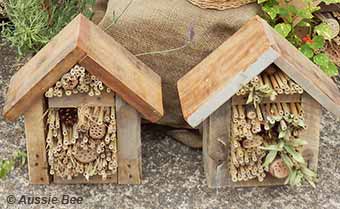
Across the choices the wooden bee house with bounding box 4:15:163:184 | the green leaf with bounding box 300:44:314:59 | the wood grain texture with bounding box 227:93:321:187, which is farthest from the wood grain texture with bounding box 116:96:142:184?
the green leaf with bounding box 300:44:314:59

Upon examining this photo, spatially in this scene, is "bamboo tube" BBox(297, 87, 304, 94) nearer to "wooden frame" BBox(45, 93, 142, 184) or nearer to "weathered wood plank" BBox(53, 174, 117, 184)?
"wooden frame" BBox(45, 93, 142, 184)

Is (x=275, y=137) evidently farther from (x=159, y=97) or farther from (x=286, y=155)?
(x=159, y=97)

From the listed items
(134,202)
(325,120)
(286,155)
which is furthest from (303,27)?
(134,202)

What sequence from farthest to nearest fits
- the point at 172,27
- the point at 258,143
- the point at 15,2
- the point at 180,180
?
the point at 15,2
the point at 172,27
the point at 180,180
the point at 258,143

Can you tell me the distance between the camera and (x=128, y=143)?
2387mm

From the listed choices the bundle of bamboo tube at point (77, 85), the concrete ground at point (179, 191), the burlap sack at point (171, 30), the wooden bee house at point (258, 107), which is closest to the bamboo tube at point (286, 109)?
the wooden bee house at point (258, 107)

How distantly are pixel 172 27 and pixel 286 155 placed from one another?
659 mm

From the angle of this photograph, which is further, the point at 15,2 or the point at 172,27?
the point at 15,2

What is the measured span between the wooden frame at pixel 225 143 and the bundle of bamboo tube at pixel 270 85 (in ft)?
0.24

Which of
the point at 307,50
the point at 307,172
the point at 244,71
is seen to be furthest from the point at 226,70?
the point at 307,50

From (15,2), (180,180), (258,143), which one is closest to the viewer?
(258,143)

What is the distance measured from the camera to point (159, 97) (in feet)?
7.91

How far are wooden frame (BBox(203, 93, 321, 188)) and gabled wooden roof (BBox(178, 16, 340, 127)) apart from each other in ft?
0.21

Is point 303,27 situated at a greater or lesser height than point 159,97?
greater
